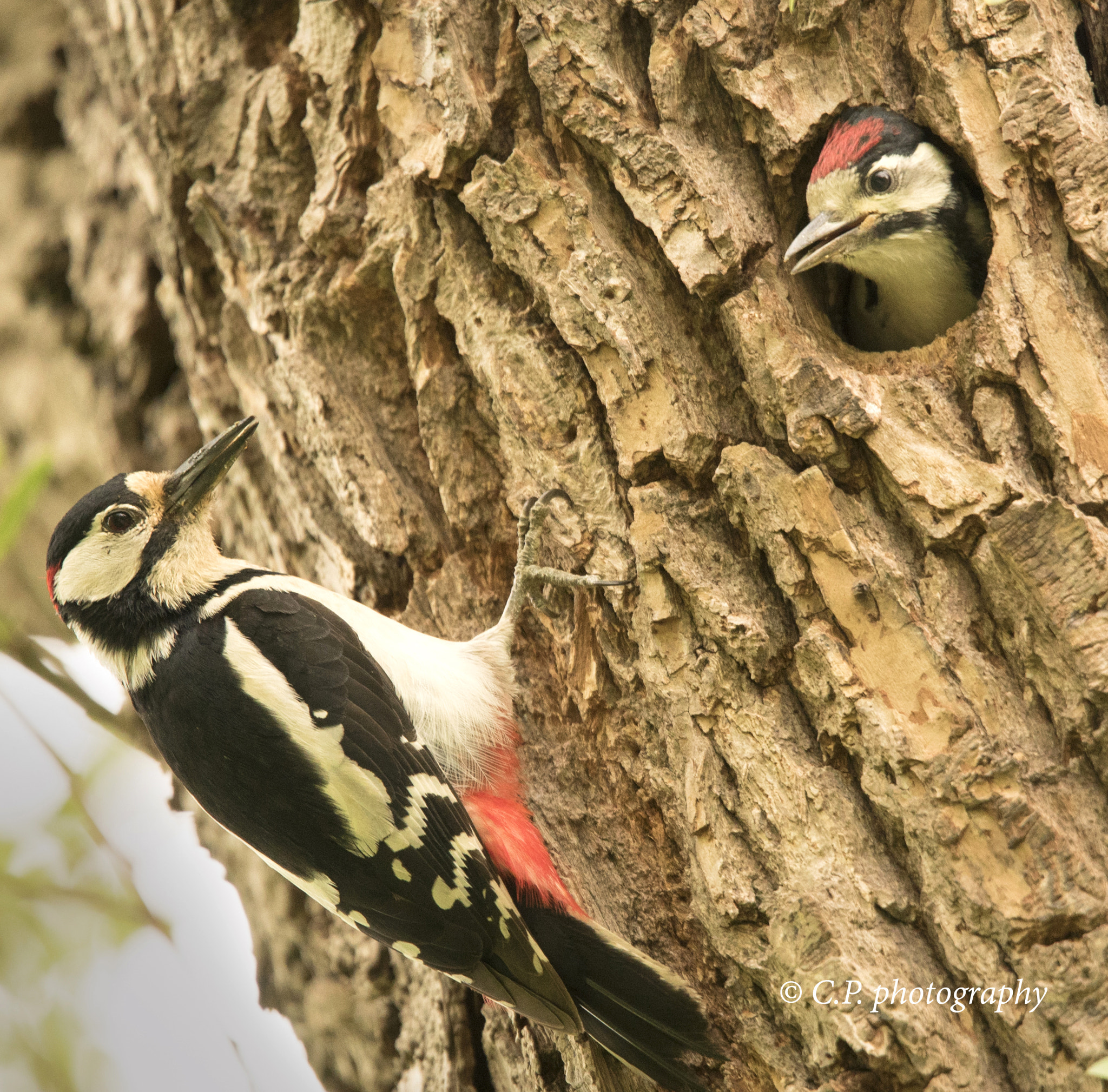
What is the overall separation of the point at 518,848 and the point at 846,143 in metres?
1.57

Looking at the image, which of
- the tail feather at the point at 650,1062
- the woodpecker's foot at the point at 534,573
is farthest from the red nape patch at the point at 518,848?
the woodpecker's foot at the point at 534,573

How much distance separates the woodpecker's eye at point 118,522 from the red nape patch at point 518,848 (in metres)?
0.99

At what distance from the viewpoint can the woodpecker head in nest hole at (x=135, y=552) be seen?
2.32 m

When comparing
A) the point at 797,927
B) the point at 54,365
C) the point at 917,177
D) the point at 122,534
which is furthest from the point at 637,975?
the point at 54,365

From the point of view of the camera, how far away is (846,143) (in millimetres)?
2045

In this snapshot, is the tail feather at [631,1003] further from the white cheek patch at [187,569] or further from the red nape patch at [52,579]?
the red nape patch at [52,579]

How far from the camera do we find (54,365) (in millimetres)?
3281

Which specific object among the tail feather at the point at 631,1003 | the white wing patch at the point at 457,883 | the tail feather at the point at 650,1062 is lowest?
the tail feather at the point at 650,1062

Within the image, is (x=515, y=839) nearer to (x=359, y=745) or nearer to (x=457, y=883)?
(x=457, y=883)

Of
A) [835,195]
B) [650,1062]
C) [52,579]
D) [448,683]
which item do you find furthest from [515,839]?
[835,195]

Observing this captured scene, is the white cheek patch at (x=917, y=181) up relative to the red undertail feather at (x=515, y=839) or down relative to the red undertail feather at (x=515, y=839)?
up

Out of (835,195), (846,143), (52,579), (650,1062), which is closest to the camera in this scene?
(650,1062)

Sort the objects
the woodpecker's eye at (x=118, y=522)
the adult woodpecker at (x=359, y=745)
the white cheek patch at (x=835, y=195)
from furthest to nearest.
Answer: the woodpecker's eye at (x=118, y=522)
the white cheek patch at (x=835, y=195)
the adult woodpecker at (x=359, y=745)

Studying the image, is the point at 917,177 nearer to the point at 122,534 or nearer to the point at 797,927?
the point at 797,927
